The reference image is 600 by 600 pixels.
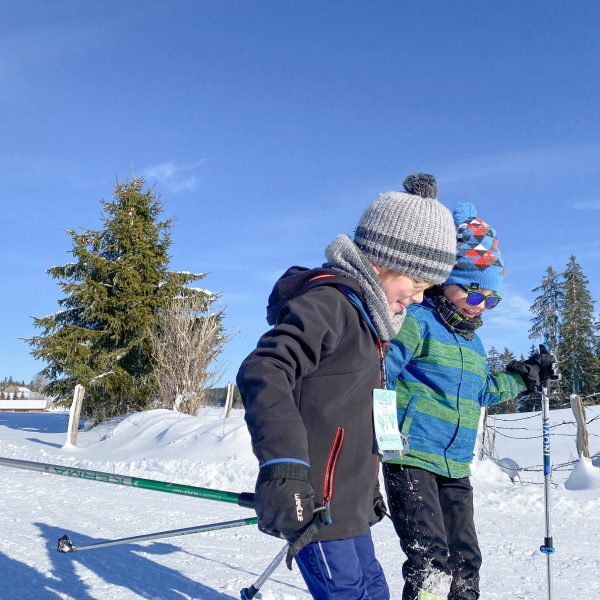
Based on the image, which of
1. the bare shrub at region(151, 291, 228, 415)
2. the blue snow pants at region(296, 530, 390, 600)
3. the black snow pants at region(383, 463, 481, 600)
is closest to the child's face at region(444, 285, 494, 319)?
the black snow pants at region(383, 463, 481, 600)

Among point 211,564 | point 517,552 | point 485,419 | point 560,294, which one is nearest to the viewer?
point 211,564

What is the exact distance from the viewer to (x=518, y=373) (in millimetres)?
3730

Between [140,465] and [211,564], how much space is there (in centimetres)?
624

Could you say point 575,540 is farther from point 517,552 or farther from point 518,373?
point 518,373

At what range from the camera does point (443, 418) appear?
9.87 ft

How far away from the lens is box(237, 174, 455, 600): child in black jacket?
1.66 m

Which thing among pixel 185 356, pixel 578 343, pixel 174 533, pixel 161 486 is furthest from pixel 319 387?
pixel 578 343

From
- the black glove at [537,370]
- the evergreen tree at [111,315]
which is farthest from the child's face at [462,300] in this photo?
the evergreen tree at [111,315]

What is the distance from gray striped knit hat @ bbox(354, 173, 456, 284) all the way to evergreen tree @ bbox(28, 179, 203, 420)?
17.7 meters

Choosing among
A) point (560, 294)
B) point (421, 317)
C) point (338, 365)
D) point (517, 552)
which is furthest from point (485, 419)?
point (560, 294)

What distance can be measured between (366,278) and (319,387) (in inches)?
17.6

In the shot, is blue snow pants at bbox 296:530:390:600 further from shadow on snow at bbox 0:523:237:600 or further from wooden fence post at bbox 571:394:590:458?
wooden fence post at bbox 571:394:590:458

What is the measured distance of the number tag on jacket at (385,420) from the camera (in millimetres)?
2117

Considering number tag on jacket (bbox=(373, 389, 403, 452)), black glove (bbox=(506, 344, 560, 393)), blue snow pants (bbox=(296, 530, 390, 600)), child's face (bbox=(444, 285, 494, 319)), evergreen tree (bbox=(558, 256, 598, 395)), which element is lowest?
blue snow pants (bbox=(296, 530, 390, 600))
